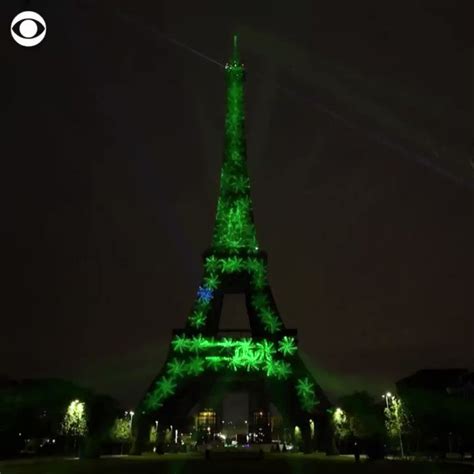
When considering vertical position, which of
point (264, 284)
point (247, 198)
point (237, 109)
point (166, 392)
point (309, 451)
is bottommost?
point (309, 451)

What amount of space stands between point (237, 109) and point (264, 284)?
20.8 m

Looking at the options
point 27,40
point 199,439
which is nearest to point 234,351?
point 27,40

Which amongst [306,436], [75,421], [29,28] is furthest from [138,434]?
[29,28]

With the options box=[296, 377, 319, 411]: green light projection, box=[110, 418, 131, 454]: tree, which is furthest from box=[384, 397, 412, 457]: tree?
box=[110, 418, 131, 454]: tree

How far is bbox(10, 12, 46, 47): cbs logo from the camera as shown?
566cm

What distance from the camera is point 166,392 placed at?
66250 millimetres

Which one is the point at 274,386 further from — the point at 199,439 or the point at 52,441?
the point at 199,439

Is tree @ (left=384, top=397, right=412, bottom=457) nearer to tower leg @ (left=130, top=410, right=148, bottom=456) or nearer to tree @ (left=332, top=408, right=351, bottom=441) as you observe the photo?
tree @ (left=332, top=408, right=351, bottom=441)

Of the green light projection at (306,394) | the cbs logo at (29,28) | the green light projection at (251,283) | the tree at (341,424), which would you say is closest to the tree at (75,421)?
the green light projection at (251,283)

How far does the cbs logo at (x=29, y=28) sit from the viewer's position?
18.6 ft

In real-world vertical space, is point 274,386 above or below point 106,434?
above

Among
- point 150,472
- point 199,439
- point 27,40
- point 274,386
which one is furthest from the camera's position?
point 199,439

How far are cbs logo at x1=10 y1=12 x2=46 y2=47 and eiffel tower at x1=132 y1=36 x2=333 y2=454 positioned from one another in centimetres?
6089

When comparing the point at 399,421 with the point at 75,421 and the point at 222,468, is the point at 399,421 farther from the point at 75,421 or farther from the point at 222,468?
the point at 75,421
